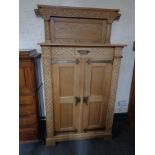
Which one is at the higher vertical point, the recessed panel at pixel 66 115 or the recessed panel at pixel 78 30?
the recessed panel at pixel 78 30

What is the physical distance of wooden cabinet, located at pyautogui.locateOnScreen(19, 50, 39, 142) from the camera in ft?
5.03

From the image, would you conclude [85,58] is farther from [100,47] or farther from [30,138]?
[30,138]

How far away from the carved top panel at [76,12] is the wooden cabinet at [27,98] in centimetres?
55

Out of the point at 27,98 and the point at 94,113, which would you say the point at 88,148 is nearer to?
the point at 94,113

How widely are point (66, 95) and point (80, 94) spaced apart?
0.18m

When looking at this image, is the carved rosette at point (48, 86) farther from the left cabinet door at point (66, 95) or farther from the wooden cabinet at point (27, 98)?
the wooden cabinet at point (27, 98)

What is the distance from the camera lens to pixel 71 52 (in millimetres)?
1496

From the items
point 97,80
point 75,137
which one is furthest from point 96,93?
point 75,137

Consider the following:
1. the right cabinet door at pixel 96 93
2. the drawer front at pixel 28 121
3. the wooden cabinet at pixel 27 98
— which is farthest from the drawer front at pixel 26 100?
the right cabinet door at pixel 96 93

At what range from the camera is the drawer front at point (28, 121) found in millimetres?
1732
